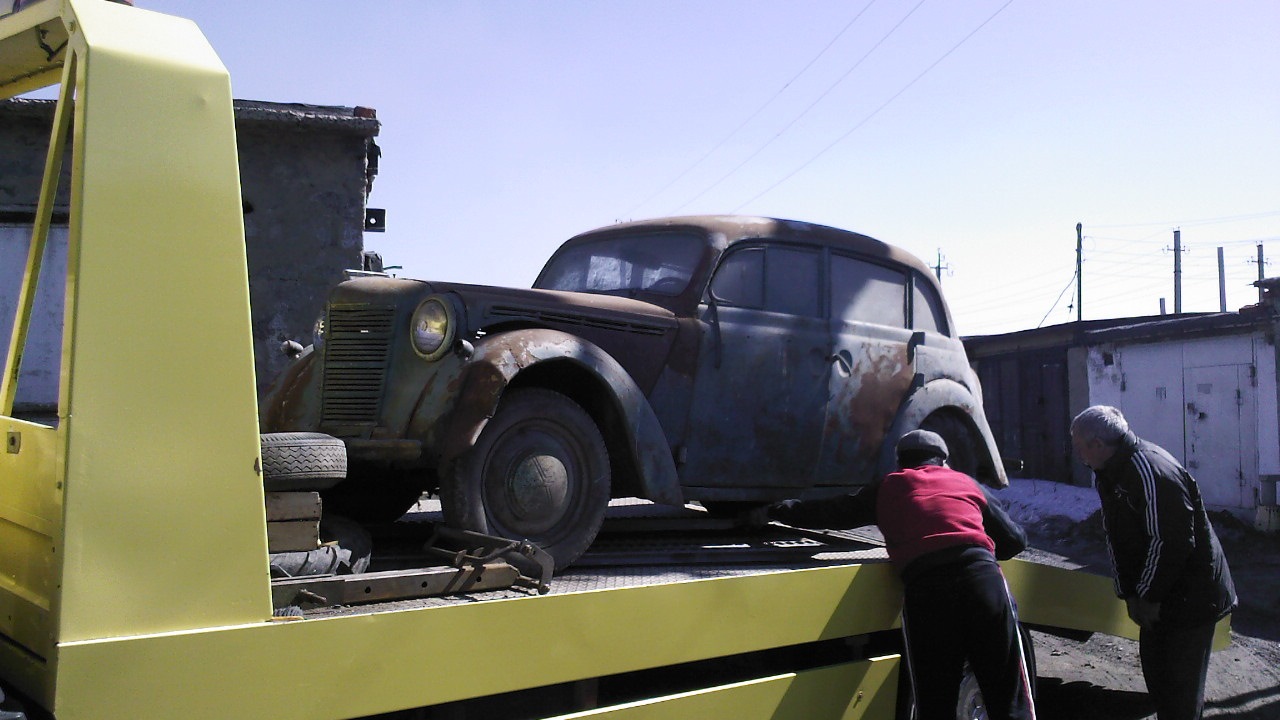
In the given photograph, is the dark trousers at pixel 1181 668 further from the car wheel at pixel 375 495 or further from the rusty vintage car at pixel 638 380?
the car wheel at pixel 375 495

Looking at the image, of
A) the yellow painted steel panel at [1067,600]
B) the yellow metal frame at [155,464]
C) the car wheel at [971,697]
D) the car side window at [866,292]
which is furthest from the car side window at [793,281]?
the yellow metal frame at [155,464]

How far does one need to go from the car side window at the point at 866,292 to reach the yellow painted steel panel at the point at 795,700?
181cm

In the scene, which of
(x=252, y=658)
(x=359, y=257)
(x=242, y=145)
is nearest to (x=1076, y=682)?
(x=252, y=658)

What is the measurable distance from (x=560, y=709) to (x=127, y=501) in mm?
1357

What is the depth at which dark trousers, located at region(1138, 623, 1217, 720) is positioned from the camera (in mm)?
4023

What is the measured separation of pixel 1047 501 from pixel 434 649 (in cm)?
1430

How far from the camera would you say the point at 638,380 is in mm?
4113

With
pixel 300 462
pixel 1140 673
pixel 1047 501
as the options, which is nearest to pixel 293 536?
pixel 300 462

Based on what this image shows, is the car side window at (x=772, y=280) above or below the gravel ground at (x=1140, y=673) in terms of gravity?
above

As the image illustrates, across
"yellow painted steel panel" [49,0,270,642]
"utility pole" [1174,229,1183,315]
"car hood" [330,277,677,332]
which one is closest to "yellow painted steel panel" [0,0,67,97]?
"yellow painted steel panel" [49,0,270,642]

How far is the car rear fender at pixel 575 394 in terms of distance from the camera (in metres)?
3.39

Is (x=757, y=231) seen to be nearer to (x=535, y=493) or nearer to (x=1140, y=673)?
(x=535, y=493)

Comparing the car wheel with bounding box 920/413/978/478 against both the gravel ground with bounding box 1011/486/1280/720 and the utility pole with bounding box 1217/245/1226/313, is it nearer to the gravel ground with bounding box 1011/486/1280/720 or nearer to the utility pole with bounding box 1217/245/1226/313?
the gravel ground with bounding box 1011/486/1280/720

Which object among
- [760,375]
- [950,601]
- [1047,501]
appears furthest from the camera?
[1047,501]
